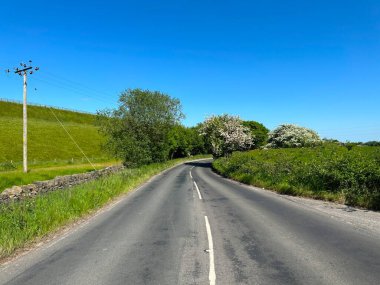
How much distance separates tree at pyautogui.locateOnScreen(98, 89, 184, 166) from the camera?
41750mm

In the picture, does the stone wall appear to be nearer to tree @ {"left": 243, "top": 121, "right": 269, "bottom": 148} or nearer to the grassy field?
the grassy field

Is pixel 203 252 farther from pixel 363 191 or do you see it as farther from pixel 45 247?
pixel 363 191

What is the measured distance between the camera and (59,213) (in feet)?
40.2

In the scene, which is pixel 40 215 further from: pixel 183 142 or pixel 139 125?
pixel 183 142

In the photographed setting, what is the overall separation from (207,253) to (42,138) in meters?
69.6

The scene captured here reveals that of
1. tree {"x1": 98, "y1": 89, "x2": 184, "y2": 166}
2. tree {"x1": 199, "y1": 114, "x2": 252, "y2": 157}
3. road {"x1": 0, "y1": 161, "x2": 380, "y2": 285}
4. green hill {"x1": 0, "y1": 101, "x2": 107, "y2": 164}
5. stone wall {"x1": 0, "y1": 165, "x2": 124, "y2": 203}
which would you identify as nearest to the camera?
road {"x1": 0, "y1": 161, "x2": 380, "y2": 285}

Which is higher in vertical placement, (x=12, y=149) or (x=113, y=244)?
(x=12, y=149)

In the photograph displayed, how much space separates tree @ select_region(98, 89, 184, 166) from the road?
2915 centimetres

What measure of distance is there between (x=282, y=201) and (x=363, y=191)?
371cm

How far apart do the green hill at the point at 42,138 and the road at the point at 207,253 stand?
1653 inches

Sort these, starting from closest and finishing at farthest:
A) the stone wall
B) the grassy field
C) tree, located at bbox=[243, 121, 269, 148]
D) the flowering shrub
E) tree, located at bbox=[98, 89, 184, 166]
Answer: the grassy field
the stone wall
tree, located at bbox=[98, 89, 184, 166]
the flowering shrub
tree, located at bbox=[243, 121, 269, 148]

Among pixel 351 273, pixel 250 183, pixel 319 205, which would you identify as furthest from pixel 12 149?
pixel 351 273

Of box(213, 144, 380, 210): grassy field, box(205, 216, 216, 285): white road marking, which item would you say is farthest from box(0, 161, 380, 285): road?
box(213, 144, 380, 210): grassy field

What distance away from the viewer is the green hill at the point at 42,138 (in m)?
57.7
